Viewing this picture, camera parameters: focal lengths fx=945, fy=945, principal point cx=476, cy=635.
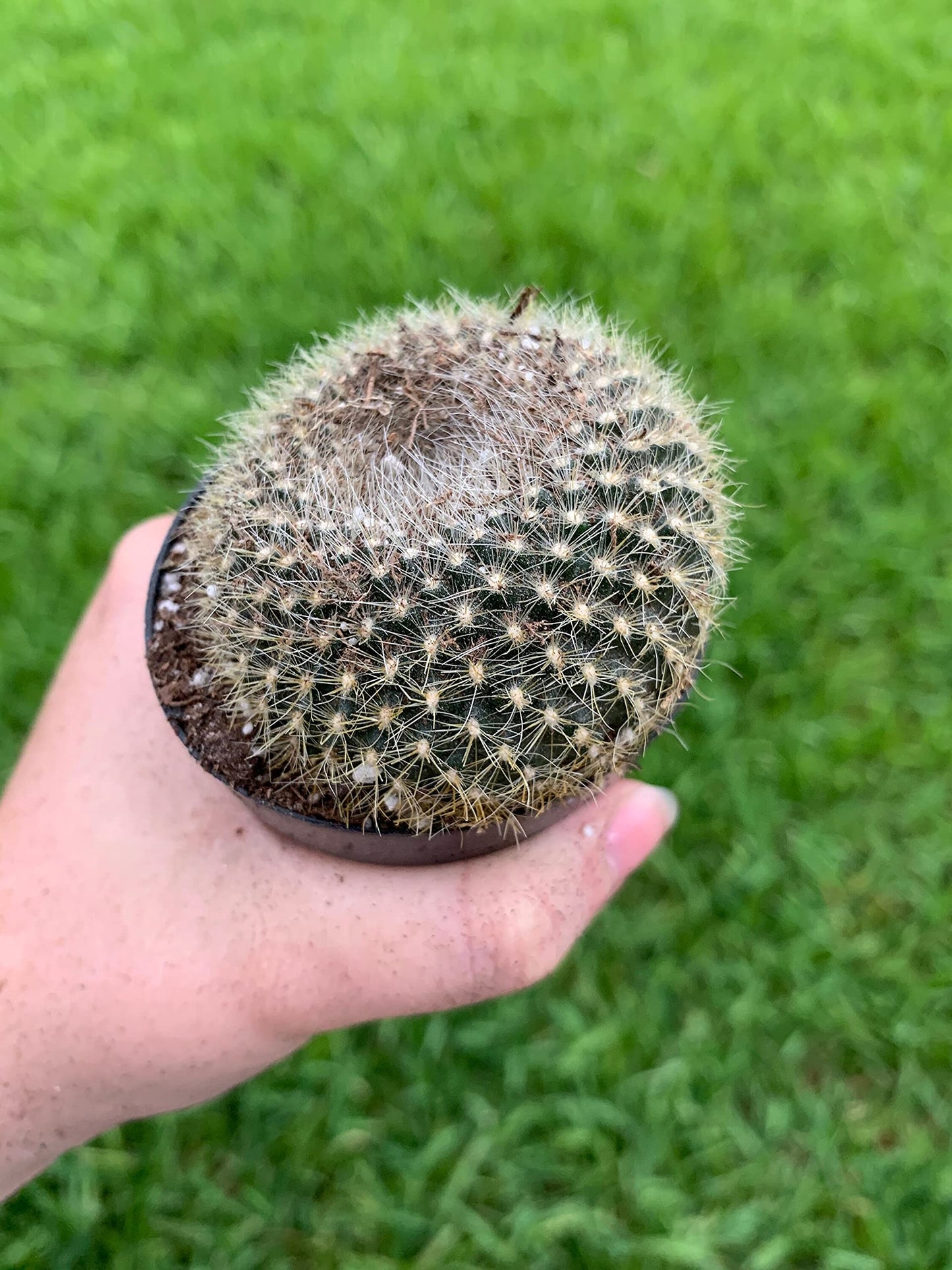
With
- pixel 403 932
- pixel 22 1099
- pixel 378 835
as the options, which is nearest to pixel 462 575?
pixel 378 835

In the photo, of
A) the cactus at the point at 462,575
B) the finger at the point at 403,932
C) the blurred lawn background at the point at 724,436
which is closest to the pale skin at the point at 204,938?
the finger at the point at 403,932

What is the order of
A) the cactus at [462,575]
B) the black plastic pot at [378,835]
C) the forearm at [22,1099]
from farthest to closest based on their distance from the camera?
the forearm at [22,1099]
the black plastic pot at [378,835]
the cactus at [462,575]

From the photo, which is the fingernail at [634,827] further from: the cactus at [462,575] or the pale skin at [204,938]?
the cactus at [462,575]

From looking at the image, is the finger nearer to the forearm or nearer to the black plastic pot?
the black plastic pot

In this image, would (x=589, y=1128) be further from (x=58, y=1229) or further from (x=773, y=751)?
(x=58, y=1229)

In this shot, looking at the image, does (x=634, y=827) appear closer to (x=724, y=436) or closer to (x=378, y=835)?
(x=378, y=835)

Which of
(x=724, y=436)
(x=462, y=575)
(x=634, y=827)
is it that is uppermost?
(x=462, y=575)
